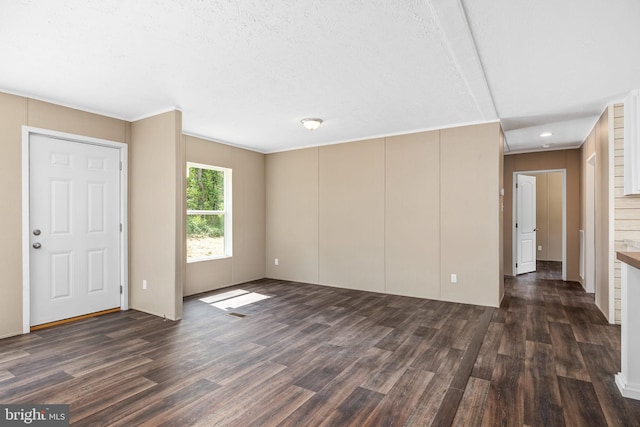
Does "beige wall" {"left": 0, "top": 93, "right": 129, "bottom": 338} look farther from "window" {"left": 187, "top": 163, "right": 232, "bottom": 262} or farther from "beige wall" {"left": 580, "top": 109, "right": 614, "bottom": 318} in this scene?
"beige wall" {"left": 580, "top": 109, "right": 614, "bottom": 318}

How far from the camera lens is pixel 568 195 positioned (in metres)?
6.29

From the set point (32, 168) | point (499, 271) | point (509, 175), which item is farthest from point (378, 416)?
point (509, 175)

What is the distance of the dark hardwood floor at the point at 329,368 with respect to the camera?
210cm

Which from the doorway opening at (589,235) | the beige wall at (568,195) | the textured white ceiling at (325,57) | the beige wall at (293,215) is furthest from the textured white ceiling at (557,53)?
the beige wall at (293,215)

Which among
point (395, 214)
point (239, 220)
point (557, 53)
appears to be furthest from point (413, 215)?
point (239, 220)

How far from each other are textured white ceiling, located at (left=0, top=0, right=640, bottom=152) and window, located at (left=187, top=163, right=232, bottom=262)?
1.41 metres

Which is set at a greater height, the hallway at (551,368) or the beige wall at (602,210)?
the beige wall at (602,210)

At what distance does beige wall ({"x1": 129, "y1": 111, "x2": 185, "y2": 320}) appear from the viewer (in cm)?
Answer: 392

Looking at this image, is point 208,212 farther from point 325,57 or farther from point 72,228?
point 325,57

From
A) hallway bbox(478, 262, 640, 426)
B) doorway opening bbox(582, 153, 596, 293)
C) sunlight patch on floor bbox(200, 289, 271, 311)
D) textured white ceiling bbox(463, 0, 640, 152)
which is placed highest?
textured white ceiling bbox(463, 0, 640, 152)

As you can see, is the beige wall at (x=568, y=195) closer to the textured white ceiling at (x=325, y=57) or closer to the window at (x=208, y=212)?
the textured white ceiling at (x=325, y=57)

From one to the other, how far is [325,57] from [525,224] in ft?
20.4

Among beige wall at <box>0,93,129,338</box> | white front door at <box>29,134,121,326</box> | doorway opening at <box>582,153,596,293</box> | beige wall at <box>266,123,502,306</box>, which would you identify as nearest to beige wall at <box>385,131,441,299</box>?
beige wall at <box>266,123,502,306</box>

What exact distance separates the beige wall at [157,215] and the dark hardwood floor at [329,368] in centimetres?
33
